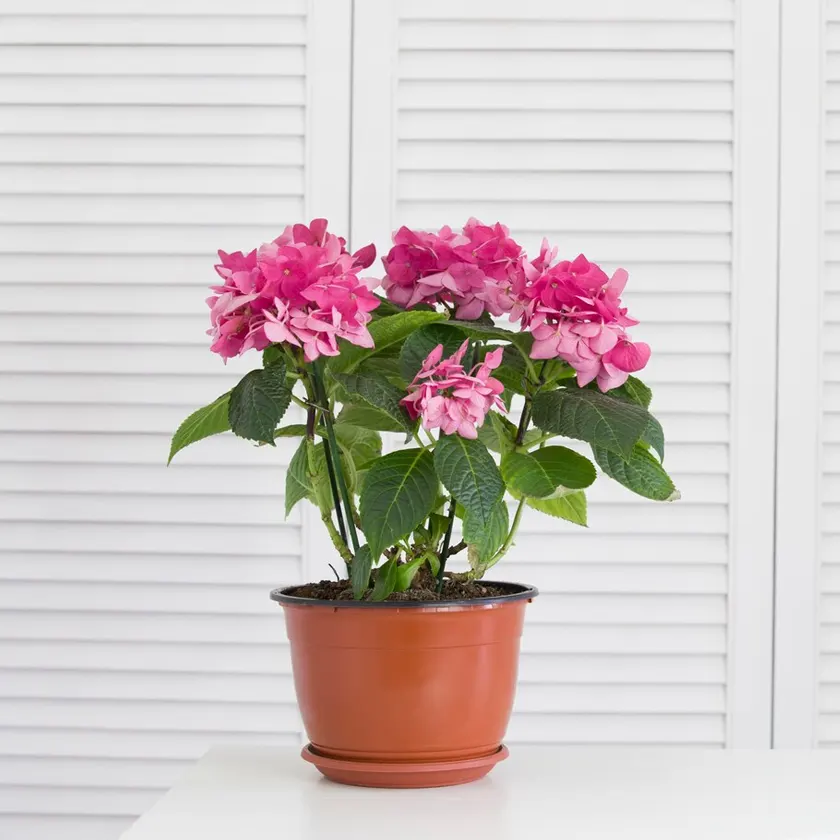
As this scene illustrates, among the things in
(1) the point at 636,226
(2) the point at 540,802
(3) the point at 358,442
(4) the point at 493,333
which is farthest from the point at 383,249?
(2) the point at 540,802

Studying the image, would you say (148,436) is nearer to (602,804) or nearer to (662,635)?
(662,635)

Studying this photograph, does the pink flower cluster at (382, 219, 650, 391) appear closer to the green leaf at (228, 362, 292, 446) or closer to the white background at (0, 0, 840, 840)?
the green leaf at (228, 362, 292, 446)

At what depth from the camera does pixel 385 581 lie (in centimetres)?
84

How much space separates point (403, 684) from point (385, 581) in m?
0.08

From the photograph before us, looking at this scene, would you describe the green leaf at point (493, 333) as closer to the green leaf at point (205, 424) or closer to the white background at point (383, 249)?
the green leaf at point (205, 424)

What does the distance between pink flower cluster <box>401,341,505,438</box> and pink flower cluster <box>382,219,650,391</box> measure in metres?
0.06

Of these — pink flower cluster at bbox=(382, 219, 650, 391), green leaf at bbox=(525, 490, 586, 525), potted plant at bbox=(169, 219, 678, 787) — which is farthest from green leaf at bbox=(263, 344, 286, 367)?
green leaf at bbox=(525, 490, 586, 525)

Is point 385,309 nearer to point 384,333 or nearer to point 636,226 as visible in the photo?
point 384,333

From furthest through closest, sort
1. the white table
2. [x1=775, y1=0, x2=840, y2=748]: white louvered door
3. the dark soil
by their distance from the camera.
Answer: [x1=775, y1=0, x2=840, y2=748]: white louvered door, the dark soil, the white table

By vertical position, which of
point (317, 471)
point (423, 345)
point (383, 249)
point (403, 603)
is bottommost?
point (403, 603)

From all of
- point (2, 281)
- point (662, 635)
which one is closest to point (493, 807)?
point (662, 635)

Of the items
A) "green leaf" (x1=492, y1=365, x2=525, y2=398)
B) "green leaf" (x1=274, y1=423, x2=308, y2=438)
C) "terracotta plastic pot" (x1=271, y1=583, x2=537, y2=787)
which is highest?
"green leaf" (x1=492, y1=365, x2=525, y2=398)

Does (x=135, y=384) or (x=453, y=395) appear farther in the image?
(x=135, y=384)

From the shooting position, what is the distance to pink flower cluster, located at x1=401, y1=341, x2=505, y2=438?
2.46ft
